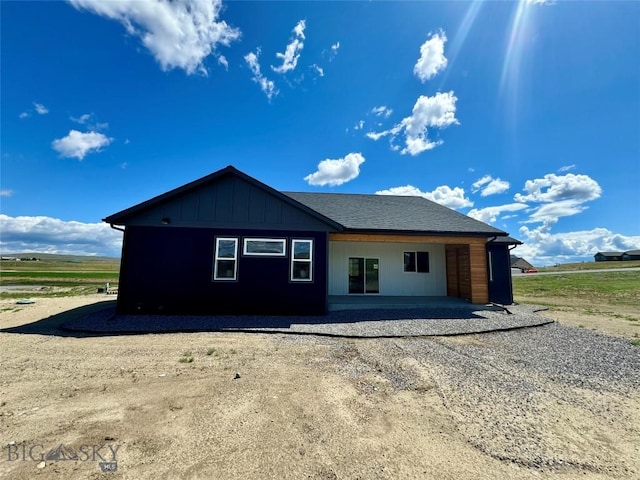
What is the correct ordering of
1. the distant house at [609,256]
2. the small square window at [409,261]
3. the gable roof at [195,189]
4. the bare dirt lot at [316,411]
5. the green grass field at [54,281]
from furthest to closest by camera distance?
the distant house at [609,256], the green grass field at [54,281], the small square window at [409,261], the gable roof at [195,189], the bare dirt lot at [316,411]

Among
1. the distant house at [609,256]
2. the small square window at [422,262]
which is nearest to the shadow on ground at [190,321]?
the small square window at [422,262]

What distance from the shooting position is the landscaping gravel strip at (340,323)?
7.29m

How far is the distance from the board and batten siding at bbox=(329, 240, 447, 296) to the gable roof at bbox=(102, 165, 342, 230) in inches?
149

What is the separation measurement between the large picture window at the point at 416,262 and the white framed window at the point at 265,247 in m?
6.80

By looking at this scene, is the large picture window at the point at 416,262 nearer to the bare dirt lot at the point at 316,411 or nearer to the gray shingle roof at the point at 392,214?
the gray shingle roof at the point at 392,214

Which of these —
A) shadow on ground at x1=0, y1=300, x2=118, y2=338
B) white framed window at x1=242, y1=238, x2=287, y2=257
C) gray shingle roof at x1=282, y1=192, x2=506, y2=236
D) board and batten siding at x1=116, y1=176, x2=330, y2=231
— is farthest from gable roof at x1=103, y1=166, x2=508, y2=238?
shadow on ground at x1=0, y1=300, x2=118, y2=338

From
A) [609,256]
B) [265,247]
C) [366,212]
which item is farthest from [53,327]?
[609,256]

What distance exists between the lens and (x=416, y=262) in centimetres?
1365

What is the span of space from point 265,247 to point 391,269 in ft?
21.9

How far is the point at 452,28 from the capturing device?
1021cm

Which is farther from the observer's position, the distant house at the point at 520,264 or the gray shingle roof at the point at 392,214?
the distant house at the point at 520,264

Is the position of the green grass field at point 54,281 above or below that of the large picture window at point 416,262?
below

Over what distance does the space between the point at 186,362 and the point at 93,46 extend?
11.8 metres

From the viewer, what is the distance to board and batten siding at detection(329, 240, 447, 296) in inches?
517
